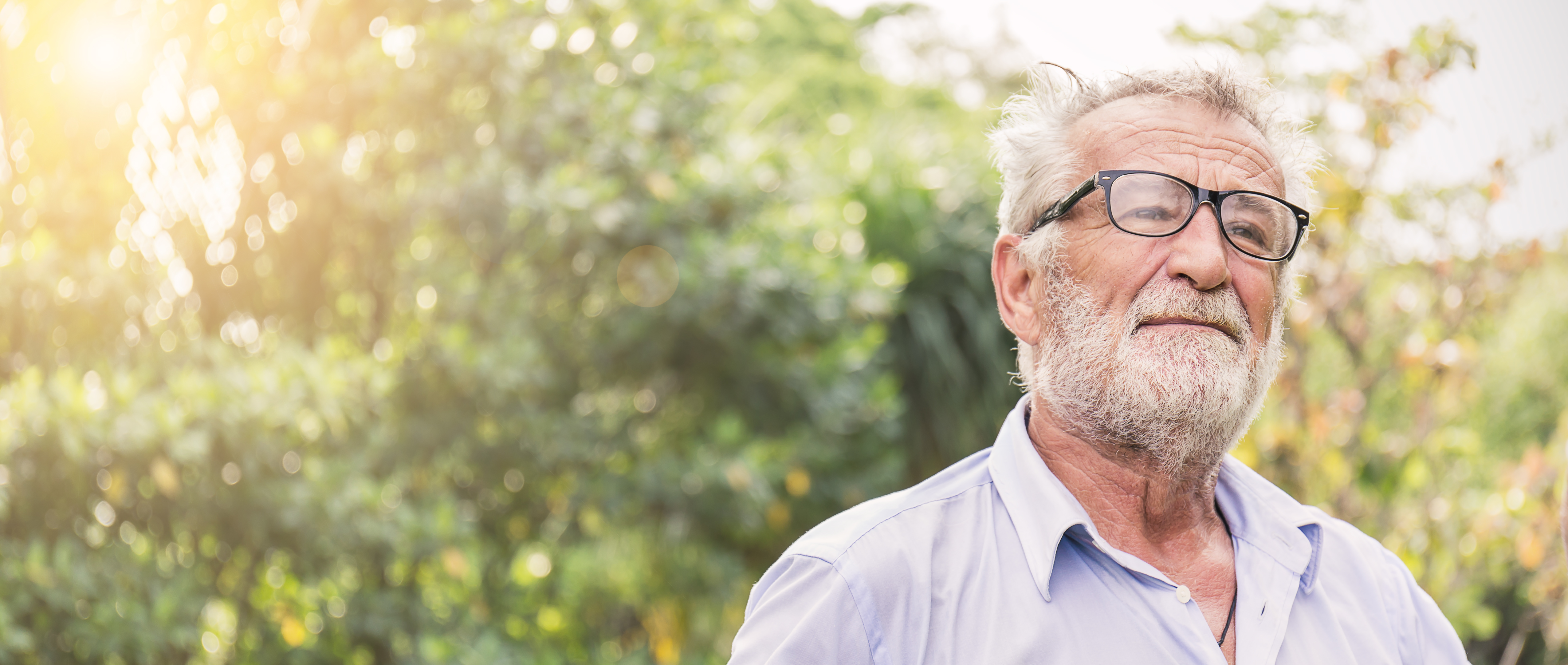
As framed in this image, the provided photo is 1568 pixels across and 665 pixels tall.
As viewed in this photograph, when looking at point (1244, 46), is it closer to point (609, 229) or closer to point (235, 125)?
point (609, 229)

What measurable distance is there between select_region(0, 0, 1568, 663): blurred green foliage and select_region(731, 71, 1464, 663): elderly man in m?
2.10

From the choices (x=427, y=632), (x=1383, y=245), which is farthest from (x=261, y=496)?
(x=1383, y=245)

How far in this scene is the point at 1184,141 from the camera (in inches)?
63.4

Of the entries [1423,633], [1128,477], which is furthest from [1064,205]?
[1423,633]

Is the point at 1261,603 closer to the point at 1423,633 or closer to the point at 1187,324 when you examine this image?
the point at 1423,633

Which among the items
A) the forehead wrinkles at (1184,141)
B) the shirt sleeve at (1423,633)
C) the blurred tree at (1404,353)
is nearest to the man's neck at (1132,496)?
the shirt sleeve at (1423,633)

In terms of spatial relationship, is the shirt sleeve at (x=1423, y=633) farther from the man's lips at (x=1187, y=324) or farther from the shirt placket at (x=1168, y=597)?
the man's lips at (x=1187, y=324)

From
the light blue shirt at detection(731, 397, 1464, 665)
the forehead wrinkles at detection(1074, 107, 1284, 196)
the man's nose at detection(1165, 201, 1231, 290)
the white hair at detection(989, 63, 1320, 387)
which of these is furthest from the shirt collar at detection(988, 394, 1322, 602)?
the forehead wrinkles at detection(1074, 107, 1284, 196)

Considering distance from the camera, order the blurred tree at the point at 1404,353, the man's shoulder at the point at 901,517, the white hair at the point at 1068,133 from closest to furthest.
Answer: the man's shoulder at the point at 901,517
the white hair at the point at 1068,133
the blurred tree at the point at 1404,353

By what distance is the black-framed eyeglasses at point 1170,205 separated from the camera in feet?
5.14

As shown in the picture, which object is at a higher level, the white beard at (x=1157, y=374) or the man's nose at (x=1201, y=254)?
the man's nose at (x=1201, y=254)

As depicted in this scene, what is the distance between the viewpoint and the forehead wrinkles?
160 centimetres

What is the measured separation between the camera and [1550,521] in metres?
3.40

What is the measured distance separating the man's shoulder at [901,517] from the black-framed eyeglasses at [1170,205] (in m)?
0.44
